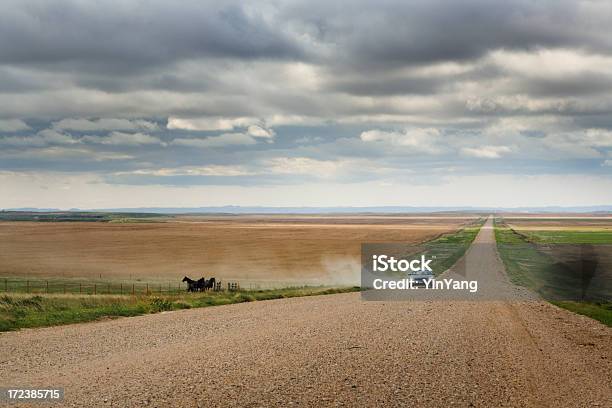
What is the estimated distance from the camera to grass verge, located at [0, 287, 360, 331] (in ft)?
108

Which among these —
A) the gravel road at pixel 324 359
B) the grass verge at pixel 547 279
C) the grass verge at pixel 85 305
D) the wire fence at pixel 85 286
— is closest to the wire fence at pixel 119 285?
the wire fence at pixel 85 286

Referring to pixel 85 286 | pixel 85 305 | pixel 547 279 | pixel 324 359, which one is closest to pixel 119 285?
pixel 85 286

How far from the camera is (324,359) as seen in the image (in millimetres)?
23312

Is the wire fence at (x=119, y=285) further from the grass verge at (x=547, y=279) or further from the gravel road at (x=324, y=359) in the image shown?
the gravel road at (x=324, y=359)

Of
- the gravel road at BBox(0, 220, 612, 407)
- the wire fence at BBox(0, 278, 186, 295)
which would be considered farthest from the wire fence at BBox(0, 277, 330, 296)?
the gravel road at BBox(0, 220, 612, 407)

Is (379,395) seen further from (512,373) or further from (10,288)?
(10,288)

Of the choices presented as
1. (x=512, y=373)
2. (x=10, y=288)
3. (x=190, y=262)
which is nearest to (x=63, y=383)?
(x=512, y=373)

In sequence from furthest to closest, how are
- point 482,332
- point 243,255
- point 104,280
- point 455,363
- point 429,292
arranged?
point 243,255
point 104,280
point 429,292
point 482,332
point 455,363

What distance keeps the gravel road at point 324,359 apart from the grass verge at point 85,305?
2222 mm

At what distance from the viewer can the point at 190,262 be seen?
95250 millimetres

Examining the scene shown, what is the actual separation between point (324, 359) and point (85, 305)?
23.2 metres

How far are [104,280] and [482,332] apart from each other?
50863mm

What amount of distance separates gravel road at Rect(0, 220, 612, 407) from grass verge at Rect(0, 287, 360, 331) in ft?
7.29

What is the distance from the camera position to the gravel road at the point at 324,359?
18.6 meters
